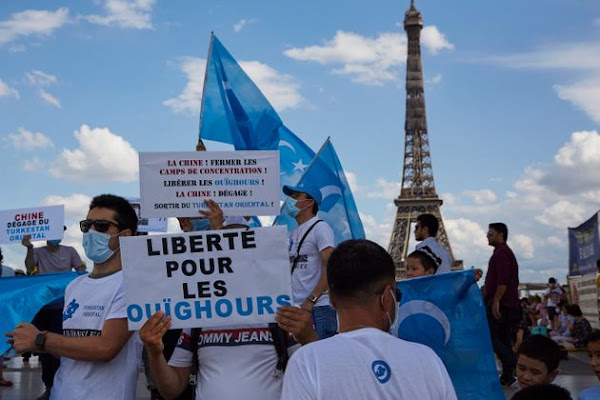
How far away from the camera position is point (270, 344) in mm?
3973

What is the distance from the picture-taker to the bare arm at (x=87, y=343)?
3973 millimetres

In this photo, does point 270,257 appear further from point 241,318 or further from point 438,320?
point 438,320

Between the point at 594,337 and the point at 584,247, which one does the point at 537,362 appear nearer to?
the point at 594,337

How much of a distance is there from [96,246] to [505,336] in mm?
7763

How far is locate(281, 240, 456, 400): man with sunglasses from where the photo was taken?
273 centimetres

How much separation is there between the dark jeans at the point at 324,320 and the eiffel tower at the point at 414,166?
62134 millimetres

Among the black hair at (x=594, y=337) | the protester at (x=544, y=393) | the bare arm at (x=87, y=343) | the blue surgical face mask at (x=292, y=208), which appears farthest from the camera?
the blue surgical face mask at (x=292, y=208)

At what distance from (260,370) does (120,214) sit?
3.72 ft

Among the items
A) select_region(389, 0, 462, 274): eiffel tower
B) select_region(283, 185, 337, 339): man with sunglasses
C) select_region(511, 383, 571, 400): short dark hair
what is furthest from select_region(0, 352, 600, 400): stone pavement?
select_region(389, 0, 462, 274): eiffel tower

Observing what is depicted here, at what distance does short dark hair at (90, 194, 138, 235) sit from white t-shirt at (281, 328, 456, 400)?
1.91 metres

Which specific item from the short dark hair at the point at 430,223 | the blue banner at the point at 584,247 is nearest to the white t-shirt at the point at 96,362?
the short dark hair at the point at 430,223

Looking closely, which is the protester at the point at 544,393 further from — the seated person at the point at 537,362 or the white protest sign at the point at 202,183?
the seated person at the point at 537,362

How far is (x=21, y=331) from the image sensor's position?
4078 millimetres

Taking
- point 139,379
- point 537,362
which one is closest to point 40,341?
point 537,362
